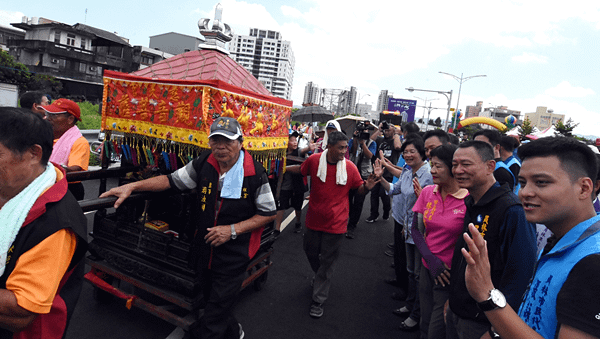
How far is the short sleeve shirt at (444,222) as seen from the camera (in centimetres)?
256

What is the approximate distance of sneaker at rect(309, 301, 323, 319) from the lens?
11.7 feet

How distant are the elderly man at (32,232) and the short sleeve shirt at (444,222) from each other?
2.31m

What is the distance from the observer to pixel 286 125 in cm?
425

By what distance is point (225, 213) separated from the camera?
2.59 metres

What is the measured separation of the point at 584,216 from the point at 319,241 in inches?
105

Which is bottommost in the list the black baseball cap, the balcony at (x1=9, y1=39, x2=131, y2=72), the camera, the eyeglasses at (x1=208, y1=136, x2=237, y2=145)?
the eyeglasses at (x1=208, y1=136, x2=237, y2=145)

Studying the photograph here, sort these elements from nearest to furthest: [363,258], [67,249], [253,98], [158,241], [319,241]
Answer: [67,249] < [158,241] < [253,98] < [319,241] < [363,258]

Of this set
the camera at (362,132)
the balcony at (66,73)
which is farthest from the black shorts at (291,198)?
the balcony at (66,73)

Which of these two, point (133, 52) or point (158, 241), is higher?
point (133, 52)

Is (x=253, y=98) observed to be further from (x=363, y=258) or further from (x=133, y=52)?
(x=133, y=52)

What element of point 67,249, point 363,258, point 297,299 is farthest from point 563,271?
point 363,258

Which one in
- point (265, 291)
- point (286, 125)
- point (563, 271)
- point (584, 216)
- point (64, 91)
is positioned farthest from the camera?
point (64, 91)

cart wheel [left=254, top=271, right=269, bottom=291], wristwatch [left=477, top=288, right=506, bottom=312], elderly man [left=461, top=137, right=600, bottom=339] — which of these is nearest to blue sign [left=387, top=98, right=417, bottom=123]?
cart wheel [left=254, top=271, right=269, bottom=291]

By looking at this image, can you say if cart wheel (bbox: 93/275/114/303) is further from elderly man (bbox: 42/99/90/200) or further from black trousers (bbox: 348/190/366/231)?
black trousers (bbox: 348/190/366/231)
